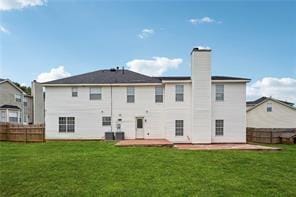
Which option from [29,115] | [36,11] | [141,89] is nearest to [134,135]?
[141,89]

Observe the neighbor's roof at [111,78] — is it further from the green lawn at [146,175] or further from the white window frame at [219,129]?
the green lawn at [146,175]

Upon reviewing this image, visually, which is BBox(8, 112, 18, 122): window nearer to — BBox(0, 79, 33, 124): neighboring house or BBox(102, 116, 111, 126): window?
BBox(0, 79, 33, 124): neighboring house

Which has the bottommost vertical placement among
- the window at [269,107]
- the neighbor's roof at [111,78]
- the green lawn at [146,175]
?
Answer: the green lawn at [146,175]

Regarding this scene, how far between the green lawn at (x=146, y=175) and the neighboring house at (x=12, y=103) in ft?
84.6

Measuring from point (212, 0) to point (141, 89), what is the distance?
934 centimetres

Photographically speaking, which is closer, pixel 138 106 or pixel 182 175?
pixel 182 175

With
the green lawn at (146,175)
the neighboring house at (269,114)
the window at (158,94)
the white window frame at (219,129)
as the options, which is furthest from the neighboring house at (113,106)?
the neighboring house at (269,114)

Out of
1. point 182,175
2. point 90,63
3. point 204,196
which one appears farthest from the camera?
point 90,63

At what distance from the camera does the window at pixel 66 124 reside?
23203 mm

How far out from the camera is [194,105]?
2066cm

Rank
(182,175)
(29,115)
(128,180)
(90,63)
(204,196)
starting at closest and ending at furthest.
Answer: (204,196) < (128,180) < (182,175) < (90,63) < (29,115)

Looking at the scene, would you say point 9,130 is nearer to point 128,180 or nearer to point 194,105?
point 194,105

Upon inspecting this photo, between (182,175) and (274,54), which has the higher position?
(274,54)

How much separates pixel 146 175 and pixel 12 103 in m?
34.9
